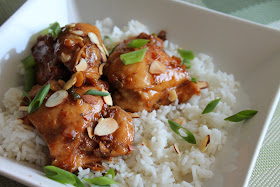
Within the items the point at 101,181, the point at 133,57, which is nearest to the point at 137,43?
the point at 133,57

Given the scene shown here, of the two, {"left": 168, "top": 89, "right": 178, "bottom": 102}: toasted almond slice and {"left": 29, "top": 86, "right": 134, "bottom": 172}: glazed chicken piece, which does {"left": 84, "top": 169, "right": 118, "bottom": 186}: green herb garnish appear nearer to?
{"left": 29, "top": 86, "right": 134, "bottom": 172}: glazed chicken piece

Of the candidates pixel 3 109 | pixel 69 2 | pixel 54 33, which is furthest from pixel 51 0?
pixel 3 109

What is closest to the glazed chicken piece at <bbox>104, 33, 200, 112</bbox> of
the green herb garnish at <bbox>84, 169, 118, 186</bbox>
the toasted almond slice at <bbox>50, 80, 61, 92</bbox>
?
the toasted almond slice at <bbox>50, 80, 61, 92</bbox>

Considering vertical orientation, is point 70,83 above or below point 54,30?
below

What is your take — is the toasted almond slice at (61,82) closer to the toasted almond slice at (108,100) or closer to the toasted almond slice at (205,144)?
the toasted almond slice at (108,100)

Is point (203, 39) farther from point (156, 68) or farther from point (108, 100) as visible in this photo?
point (108, 100)

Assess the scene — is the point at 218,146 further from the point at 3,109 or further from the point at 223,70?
the point at 3,109
